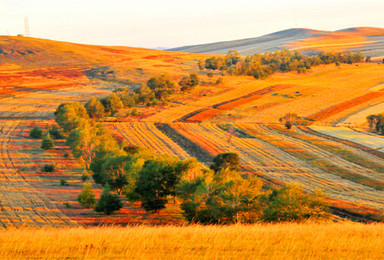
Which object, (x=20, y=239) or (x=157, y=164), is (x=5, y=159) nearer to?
(x=157, y=164)

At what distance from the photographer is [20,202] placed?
41062 mm

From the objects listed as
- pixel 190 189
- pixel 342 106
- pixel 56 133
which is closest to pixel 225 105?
pixel 342 106

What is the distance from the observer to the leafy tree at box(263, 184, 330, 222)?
90.8 ft

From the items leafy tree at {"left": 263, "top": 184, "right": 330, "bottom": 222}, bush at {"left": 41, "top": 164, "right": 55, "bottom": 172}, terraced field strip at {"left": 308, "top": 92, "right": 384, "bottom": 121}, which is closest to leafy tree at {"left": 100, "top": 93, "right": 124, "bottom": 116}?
bush at {"left": 41, "top": 164, "right": 55, "bottom": 172}

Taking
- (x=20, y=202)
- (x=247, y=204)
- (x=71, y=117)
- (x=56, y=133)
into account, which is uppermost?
(x=71, y=117)

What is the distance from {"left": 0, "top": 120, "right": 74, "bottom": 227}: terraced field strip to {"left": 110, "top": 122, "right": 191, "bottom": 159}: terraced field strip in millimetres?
19032

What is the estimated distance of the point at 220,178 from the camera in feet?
112

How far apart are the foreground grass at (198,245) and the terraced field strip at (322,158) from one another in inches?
1447

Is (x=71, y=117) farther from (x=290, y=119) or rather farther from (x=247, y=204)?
(x=247, y=204)

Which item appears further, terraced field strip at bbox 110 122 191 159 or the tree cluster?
terraced field strip at bbox 110 122 191 159

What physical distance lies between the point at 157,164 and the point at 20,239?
24.1m

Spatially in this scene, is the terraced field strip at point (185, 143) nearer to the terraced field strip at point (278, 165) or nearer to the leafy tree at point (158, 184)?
the terraced field strip at point (278, 165)

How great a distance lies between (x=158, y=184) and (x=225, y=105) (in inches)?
Result: 2429

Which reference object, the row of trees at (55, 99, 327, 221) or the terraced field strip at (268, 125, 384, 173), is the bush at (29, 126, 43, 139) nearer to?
the row of trees at (55, 99, 327, 221)
